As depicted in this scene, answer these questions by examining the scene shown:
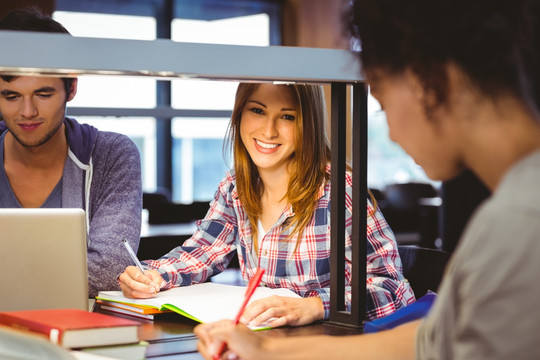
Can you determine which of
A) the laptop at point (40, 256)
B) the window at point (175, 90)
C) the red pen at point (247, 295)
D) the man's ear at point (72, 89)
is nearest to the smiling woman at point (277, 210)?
the laptop at point (40, 256)

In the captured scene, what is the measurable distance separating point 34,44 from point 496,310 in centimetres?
81

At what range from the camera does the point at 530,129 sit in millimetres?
719

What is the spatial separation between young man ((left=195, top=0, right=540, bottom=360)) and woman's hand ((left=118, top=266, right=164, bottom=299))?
2.59ft

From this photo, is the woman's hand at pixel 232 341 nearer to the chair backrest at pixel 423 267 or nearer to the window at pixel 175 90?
the chair backrest at pixel 423 267

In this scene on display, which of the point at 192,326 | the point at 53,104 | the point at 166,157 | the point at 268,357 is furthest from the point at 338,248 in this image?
the point at 166,157

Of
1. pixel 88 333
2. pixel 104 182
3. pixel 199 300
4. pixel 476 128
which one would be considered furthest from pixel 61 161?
pixel 476 128

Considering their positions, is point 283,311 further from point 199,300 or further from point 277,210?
point 277,210

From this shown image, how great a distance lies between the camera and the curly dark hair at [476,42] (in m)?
0.72

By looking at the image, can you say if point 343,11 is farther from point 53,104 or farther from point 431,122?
point 53,104

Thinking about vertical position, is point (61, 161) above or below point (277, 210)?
above

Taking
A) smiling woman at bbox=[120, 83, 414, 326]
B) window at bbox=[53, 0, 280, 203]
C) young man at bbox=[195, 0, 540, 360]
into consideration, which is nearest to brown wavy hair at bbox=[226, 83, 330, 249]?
smiling woman at bbox=[120, 83, 414, 326]

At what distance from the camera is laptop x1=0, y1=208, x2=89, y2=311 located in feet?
4.20

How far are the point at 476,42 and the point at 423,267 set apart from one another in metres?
1.15

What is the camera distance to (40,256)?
1.29m
